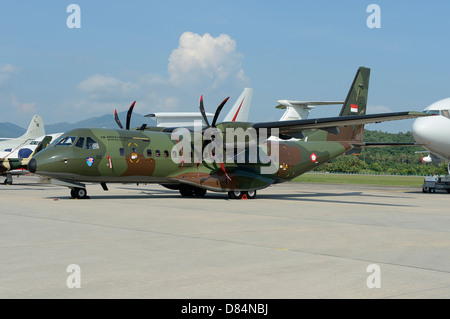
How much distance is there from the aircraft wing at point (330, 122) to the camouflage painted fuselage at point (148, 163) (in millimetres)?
2497

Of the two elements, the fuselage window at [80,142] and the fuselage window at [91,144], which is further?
the fuselage window at [91,144]

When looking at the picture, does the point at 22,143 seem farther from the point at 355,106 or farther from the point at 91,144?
the point at 355,106

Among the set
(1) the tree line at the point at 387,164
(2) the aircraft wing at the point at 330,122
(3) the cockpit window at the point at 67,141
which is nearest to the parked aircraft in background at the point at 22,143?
(3) the cockpit window at the point at 67,141

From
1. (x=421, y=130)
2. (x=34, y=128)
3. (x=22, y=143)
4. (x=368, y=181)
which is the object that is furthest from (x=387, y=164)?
(x=421, y=130)

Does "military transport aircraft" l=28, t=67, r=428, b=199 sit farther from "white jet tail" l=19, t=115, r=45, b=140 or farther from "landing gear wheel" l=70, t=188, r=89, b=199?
"white jet tail" l=19, t=115, r=45, b=140

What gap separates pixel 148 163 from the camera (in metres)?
21.8

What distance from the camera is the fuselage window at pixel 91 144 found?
811 inches

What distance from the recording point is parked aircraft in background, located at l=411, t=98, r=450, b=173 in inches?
987

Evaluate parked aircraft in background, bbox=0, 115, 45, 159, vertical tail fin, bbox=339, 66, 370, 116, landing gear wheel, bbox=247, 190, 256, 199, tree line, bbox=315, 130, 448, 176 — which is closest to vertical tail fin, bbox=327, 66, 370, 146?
vertical tail fin, bbox=339, 66, 370, 116

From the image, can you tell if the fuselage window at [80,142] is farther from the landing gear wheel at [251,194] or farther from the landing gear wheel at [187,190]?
the landing gear wheel at [251,194]

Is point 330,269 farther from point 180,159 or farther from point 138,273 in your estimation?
point 180,159

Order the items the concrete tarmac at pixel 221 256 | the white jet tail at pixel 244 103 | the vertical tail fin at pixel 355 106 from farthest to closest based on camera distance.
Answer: the white jet tail at pixel 244 103 → the vertical tail fin at pixel 355 106 → the concrete tarmac at pixel 221 256
